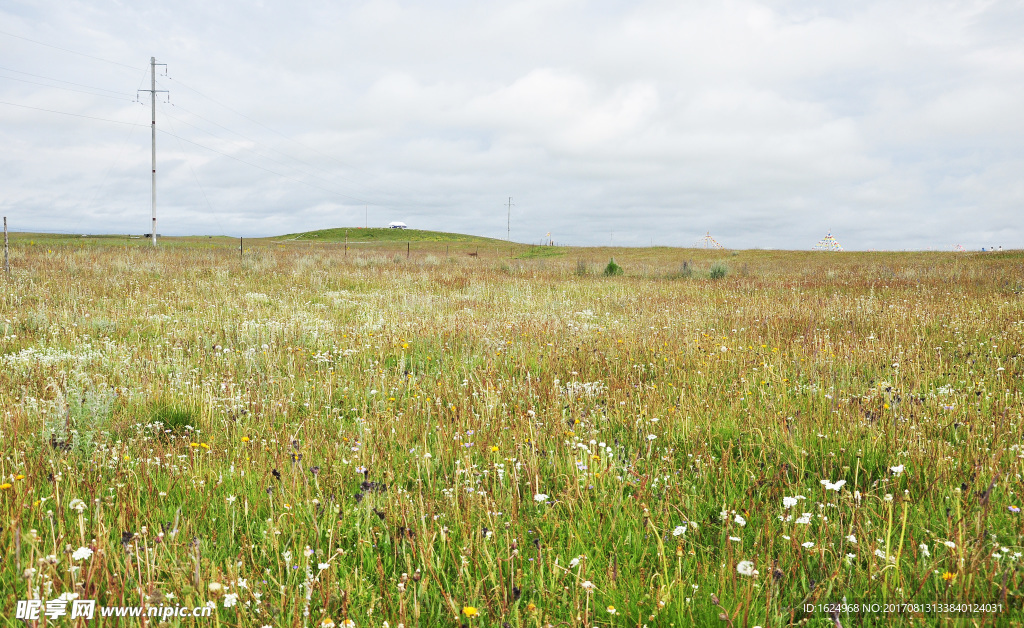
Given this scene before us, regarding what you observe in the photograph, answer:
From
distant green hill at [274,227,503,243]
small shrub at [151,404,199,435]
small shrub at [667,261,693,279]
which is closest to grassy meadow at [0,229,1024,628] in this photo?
small shrub at [151,404,199,435]

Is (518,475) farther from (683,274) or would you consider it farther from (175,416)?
(683,274)

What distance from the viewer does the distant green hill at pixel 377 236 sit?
8612 centimetres

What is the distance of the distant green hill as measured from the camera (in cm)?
8612

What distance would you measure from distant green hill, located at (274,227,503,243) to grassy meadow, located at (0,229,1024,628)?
260 ft

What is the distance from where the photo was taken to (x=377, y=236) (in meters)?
90.1

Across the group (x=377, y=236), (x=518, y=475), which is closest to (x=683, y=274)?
(x=518, y=475)

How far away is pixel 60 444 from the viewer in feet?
11.6

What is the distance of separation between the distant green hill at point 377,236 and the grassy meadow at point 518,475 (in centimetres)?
7938

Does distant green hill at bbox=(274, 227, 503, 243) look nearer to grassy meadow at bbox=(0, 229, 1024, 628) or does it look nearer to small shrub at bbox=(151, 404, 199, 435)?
grassy meadow at bbox=(0, 229, 1024, 628)

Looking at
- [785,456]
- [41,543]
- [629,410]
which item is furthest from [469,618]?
[629,410]

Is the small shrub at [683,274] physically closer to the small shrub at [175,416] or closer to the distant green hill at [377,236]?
the small shrub at [175,416]

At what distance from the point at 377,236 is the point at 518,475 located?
90.9 metres

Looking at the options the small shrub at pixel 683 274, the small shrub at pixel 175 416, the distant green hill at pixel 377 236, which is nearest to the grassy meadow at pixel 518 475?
the small shrub at pixel 175 416

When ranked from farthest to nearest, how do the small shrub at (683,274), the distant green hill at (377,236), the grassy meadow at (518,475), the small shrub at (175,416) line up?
the distant green hill at (377,236)
the small shrub at (683,274)
the small shrub at (175,416)
the grassy meadow at (518,475)
